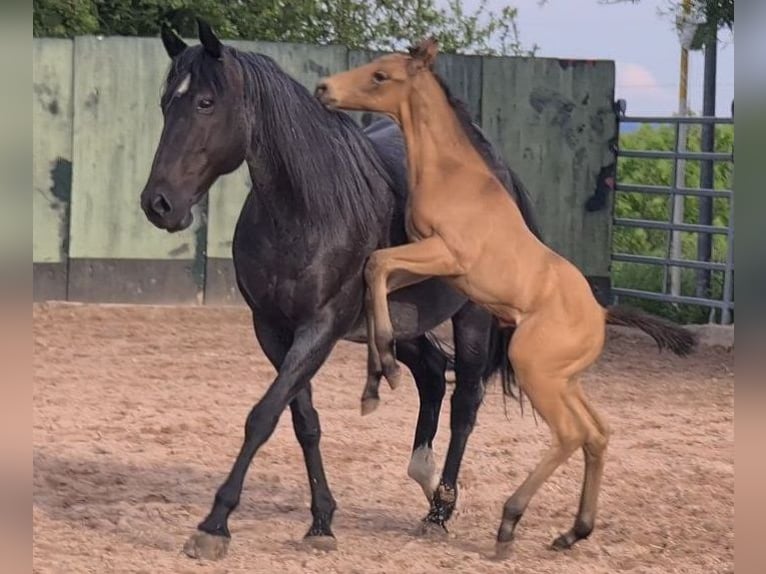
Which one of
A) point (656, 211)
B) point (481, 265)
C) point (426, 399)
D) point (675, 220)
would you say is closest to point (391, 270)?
point (481, 265)

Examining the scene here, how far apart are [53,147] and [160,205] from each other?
302 inches

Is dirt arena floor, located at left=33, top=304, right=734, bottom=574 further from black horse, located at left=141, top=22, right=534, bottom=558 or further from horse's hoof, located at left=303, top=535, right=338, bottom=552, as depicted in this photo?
black horse, located at left=141, top=22, right=534, bottom=558

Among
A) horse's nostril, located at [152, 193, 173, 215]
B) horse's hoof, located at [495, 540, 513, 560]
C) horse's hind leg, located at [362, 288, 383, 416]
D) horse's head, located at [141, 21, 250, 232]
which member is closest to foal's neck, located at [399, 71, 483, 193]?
horse's hind leg, located at [362, 288, 383, 416]

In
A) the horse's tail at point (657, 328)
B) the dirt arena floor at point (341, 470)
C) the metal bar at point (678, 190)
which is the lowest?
the dirt arena floor at point (341, 470)

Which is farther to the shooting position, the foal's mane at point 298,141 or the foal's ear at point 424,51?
the foal's ear at point 424,51

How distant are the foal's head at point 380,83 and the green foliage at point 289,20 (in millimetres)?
9259

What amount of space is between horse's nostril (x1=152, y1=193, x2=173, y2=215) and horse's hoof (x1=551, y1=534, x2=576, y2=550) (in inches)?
71.1

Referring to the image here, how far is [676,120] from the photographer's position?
11.2 m

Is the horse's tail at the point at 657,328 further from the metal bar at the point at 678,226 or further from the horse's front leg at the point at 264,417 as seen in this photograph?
the metal bar at the point at 678,226

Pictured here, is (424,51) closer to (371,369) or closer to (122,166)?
(371,369)

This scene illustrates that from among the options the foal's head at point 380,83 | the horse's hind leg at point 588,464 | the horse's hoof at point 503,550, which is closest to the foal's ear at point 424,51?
the foal's head at point 380,83

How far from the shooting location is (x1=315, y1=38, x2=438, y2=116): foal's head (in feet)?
13.4

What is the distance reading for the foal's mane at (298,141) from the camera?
3990 millimetres

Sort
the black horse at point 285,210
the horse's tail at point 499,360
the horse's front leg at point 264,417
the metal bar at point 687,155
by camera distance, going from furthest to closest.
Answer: the metal bar at point 687,155
the horse's tail at point 499,360
the horse's front leg at point 264,417
the black horse at point 285,210
